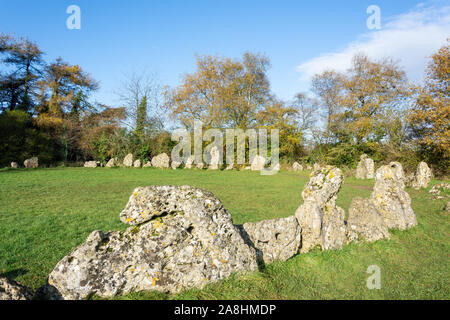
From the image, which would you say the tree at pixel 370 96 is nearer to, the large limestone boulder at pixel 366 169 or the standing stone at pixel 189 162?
the large limestone boulder at pixel 366 169

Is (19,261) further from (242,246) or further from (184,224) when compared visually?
(242,246)

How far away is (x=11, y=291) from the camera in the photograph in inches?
91.7

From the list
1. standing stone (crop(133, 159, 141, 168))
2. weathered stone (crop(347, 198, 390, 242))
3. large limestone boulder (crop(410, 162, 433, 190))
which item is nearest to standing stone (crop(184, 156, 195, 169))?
standing stone (crop(133, 159, 141, 168))

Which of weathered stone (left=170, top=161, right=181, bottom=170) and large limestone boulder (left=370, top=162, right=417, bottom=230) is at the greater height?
weathered stone (left=170, top=161, right=181, bottom=170)

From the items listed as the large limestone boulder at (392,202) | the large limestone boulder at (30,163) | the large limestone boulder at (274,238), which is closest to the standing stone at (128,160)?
the large limestone boulder at (30,163)

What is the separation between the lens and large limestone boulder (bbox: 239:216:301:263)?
405 cm

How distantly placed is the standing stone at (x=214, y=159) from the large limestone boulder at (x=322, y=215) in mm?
21230

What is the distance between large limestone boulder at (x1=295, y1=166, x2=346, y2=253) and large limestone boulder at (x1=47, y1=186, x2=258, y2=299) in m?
1.51

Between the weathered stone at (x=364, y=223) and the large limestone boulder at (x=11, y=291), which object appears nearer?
the large limestone boulder at (x=11, y=291)

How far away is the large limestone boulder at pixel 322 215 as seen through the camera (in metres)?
4.49

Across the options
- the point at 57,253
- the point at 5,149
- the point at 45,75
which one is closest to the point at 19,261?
the point at 57,253

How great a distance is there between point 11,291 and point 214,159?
966 inches

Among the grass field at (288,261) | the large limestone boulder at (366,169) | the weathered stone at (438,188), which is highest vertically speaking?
the large limestone boulder at (366,169)

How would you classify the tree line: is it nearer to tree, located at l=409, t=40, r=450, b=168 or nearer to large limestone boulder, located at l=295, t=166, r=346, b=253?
tree, located at l=409, t=40, r=450, b=168
